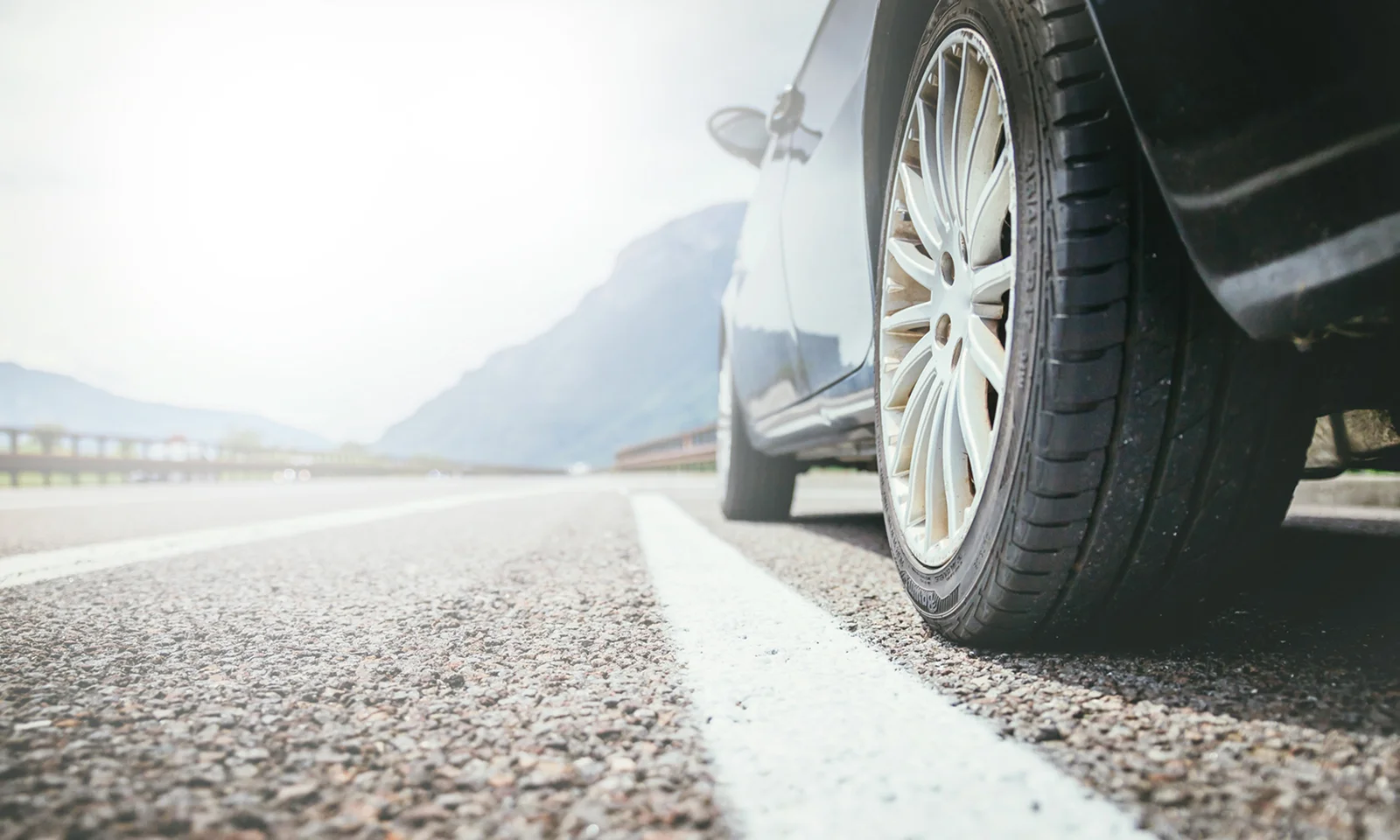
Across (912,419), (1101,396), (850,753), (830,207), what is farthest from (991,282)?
(830,207)

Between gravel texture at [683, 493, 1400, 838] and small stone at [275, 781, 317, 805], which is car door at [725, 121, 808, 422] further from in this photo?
small stone at [275, 781, 317, 805]

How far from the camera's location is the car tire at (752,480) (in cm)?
438

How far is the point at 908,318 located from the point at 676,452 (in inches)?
714

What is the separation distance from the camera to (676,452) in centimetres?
1992

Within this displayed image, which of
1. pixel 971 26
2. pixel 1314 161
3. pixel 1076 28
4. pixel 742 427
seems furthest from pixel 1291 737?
pixel 742 427

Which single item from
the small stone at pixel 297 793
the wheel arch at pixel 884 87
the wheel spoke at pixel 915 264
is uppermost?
the wheel arch at pixel 884 87

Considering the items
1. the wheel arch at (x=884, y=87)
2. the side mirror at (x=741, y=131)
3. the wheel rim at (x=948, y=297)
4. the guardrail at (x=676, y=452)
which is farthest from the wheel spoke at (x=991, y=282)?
the guardrail at (x=676, y=452)

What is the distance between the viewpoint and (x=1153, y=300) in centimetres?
118

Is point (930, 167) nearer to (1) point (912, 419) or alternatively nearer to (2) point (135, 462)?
(1) point (912, 419)

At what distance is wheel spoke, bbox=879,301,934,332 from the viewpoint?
5.75 ft

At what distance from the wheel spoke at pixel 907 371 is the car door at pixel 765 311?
90cm

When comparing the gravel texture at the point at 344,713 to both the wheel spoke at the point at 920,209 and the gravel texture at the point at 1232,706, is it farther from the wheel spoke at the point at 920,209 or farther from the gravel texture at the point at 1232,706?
the wheel spoke at the point at 920,209

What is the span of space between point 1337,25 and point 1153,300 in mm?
371

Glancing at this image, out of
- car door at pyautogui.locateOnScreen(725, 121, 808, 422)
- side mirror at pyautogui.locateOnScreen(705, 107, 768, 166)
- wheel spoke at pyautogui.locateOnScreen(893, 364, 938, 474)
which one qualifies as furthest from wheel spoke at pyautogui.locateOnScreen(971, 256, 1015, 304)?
side mirror at pyautogui.locateOnScreen(705, 107, 768, 166)
